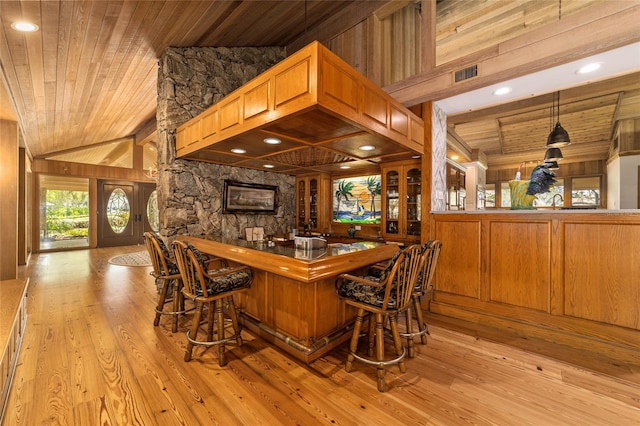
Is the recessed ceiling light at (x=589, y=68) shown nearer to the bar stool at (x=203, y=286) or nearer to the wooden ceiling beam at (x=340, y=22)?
the wooden ceiling beam at (x=340, y=22)

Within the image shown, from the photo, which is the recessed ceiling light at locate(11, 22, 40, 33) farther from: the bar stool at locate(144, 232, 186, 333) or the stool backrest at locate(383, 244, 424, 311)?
the stool backrest at locate(383, 244, 424, 311)

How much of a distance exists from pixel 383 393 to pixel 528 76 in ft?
11.1

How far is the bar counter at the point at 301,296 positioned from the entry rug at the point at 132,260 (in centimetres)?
479

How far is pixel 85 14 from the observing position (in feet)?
8.50

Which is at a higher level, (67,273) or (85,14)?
(85,14)

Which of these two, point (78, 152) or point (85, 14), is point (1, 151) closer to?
point (85, 14)

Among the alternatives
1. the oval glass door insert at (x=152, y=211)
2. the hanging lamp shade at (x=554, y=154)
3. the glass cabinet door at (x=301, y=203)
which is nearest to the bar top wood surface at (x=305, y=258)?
the glass cabinet door at (x=301, y=203)

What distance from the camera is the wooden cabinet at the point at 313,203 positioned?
536 centimetres

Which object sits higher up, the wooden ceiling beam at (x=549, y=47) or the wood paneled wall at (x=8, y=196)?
the wooden ceiling beam at (x=549, y=47)

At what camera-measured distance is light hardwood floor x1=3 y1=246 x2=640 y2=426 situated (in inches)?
67.0

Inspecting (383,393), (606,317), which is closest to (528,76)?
(606,317)

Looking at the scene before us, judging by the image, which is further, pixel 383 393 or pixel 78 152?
pixel 78 152

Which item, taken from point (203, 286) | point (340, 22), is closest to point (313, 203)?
point (340, 22)

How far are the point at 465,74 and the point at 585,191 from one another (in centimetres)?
731
